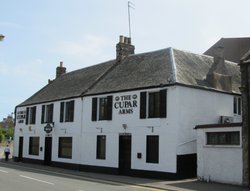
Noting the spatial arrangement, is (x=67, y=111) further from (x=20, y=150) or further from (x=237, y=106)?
(x=237, y=106)

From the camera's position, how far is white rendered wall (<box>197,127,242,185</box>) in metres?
19.1

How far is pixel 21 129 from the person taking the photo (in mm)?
38719

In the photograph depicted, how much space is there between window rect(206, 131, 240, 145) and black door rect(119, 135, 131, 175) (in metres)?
5.92

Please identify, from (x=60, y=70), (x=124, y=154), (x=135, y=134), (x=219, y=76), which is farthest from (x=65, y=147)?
(x=219, y=76)

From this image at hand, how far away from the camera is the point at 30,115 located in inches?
1478

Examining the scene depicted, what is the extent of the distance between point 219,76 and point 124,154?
7.89 metres

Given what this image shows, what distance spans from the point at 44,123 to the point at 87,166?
8.08m

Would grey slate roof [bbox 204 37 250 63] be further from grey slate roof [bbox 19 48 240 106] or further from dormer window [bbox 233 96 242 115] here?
dormer window [bbox 233 96 242 115]

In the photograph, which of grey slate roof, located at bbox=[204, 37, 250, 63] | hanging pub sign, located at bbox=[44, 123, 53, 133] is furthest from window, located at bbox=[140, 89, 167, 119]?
grey slate roof, located at bbox=[204, 37, 250, 63]

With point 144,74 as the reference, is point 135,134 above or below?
below

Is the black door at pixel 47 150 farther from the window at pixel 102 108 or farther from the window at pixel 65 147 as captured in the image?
the window at pixel 102 108

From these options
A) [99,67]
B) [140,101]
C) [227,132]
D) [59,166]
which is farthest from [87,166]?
[227,132]

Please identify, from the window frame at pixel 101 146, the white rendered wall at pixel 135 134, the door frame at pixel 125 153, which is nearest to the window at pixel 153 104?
the white rendered wall at pixel 135 134

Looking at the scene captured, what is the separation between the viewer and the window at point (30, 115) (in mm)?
36594
